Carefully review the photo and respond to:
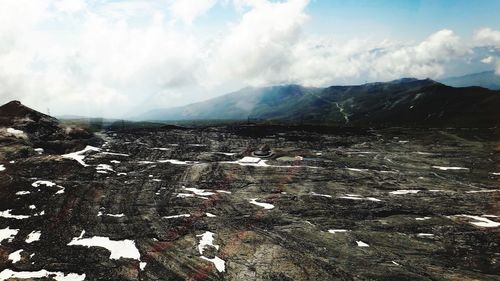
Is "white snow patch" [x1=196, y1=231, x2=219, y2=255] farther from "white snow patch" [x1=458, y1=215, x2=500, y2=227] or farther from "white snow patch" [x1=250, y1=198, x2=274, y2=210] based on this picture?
"white snow patch" [x1=458, y1=215, x2=500, y2=227]

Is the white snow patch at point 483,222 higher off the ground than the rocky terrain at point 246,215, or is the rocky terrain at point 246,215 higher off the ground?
the rocky terrain at point 246,215

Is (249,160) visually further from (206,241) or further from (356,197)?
(206,241)

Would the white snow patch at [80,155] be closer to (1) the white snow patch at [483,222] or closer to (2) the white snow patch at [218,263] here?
(2) the white snow patch at [218,263]

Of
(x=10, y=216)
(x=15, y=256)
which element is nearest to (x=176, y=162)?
(x=10, y=216)

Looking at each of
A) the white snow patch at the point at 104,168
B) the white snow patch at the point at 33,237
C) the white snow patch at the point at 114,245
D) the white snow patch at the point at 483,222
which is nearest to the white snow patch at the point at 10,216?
the white snow patch at the point at 33,237

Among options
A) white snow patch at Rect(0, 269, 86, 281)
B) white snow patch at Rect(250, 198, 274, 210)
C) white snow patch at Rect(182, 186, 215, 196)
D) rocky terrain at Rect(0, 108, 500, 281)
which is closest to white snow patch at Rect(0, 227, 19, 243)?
rocky terrain at Rect(0, 108, 500, 281)
